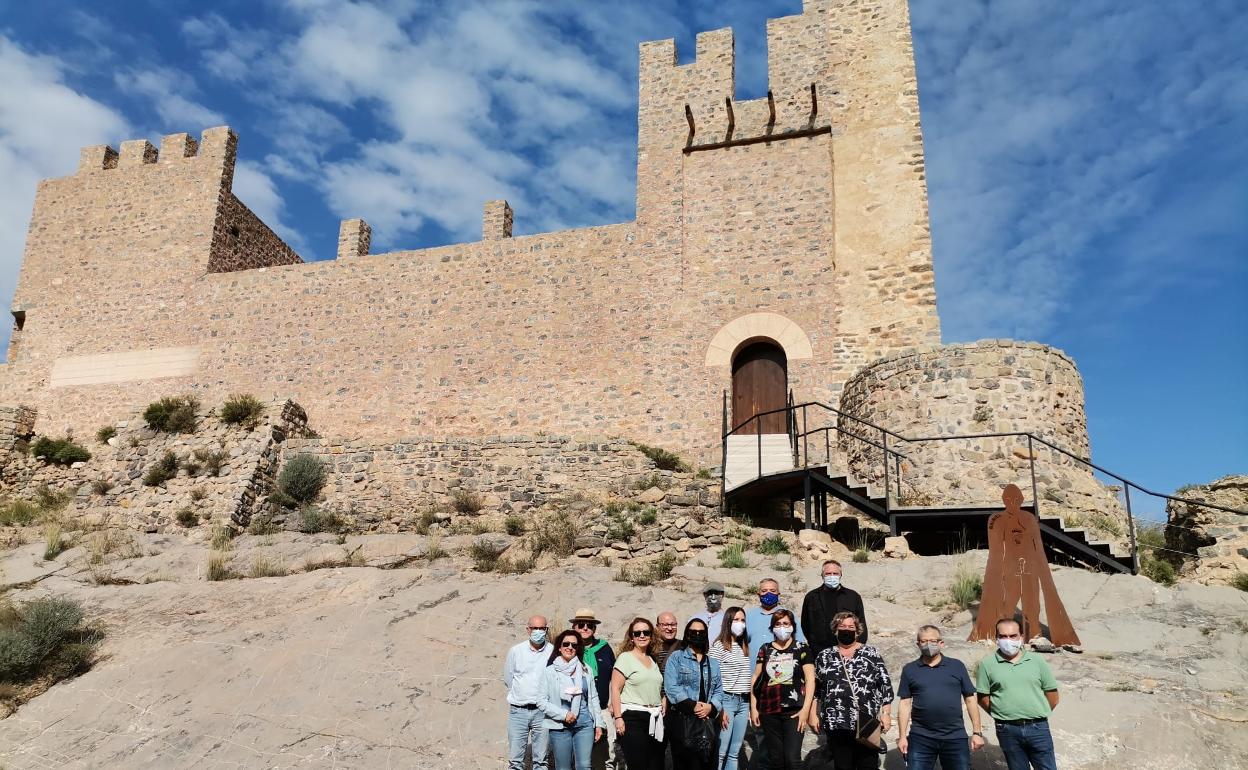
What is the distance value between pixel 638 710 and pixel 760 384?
1073 centimetres

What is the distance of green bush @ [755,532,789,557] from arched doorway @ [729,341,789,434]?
13.7ft

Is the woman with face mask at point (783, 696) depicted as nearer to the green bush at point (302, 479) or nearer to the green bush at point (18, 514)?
the green bush at point (302, 479)

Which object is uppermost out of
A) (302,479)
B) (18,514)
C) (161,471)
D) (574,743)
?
(161,471)

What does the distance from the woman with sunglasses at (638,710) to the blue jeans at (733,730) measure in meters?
0.42

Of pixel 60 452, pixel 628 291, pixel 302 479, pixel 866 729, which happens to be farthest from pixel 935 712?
pixel 60 452

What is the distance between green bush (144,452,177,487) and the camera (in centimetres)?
1586

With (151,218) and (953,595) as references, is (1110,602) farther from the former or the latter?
(151,218)

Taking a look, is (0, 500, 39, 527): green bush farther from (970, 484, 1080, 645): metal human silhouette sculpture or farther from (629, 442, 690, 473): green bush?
(970, 484, 1080, 645): metal human silhouette sculpture

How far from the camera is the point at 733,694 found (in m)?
6.00

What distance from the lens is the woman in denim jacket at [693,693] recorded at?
5.83 metres

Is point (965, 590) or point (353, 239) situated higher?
point (353, 239)

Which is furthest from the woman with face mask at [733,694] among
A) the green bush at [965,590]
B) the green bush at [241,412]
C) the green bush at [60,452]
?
the green bush at [60,452]

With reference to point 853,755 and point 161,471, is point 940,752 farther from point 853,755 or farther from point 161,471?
point 161,471

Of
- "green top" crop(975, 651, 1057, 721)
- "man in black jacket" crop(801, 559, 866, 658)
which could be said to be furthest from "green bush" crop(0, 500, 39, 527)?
"green top" crop(975, 651, 1057, 721)
